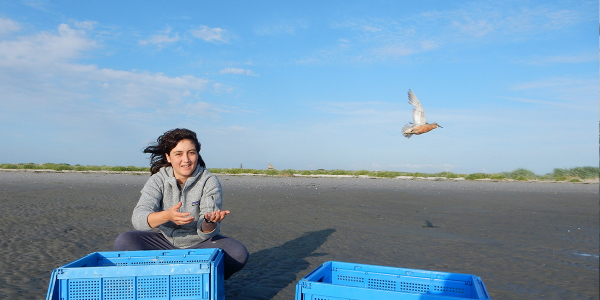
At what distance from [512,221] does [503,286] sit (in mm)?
6307

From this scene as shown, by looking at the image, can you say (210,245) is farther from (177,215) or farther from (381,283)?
(381,283)

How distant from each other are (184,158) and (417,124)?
21.3ft

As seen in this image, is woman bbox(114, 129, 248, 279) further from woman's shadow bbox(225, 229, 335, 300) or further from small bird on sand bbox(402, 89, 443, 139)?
small bird on sand bbox(402, 89, 443, 139)

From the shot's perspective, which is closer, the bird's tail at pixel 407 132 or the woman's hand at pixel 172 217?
the woman's hand at pixel 172 217

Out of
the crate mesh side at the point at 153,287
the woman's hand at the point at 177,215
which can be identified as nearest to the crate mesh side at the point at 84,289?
the crate mesh side at the point at 153,287

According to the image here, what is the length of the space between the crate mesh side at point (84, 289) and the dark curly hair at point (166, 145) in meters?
1.59

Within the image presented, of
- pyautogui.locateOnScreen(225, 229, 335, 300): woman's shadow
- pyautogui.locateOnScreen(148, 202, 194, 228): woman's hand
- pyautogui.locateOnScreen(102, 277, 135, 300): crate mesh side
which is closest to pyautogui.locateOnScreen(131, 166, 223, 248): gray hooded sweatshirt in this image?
pyautogui.locateOnScreen(148, 202, 194, 228): woman's hand

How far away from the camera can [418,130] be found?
8.87 m

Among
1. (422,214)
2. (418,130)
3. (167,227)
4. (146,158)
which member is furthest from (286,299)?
(422,214)

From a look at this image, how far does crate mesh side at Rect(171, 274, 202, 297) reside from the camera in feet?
→ 9.29

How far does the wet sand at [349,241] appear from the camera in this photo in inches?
183

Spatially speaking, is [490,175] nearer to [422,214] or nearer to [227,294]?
[422,214]

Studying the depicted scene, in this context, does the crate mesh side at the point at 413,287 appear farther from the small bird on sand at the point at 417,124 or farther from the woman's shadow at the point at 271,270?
the small bird on sand at the point at 417,124

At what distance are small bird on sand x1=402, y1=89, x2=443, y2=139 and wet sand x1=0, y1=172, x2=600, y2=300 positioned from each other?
2149mm
